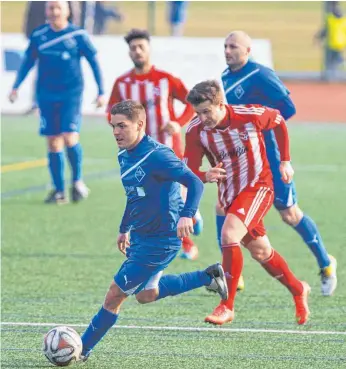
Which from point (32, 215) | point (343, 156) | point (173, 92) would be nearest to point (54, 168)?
point (32, 215)

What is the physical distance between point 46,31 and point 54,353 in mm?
6818

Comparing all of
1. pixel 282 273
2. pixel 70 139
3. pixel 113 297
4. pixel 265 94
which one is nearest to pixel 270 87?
pixel 265 94

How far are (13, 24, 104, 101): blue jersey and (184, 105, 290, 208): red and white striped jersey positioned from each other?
202 inches

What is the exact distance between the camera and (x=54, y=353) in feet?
22.7

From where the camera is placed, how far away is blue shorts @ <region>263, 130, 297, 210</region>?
8.98m

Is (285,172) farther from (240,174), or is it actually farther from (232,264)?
(232,264)

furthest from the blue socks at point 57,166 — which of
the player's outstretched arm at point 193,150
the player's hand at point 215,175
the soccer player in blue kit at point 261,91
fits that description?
the player's hand at point 215,175

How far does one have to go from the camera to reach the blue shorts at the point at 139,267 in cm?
702

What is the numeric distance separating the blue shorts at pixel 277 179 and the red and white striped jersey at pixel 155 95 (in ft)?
5.36

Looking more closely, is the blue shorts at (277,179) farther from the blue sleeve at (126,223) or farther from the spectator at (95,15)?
the spectator at (95,15)

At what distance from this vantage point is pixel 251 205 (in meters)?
8.05

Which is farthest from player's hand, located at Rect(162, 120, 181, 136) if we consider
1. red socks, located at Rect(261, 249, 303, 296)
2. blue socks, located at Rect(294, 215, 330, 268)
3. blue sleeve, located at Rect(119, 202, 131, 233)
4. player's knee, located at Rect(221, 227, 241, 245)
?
blue sleeve, located at Rect(119, 202, 131, 233)

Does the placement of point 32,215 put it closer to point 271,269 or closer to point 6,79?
point 271,269

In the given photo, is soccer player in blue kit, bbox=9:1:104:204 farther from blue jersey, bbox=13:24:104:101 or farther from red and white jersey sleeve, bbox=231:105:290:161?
red and white jersey sleeve, bbox=231:105:290:161
